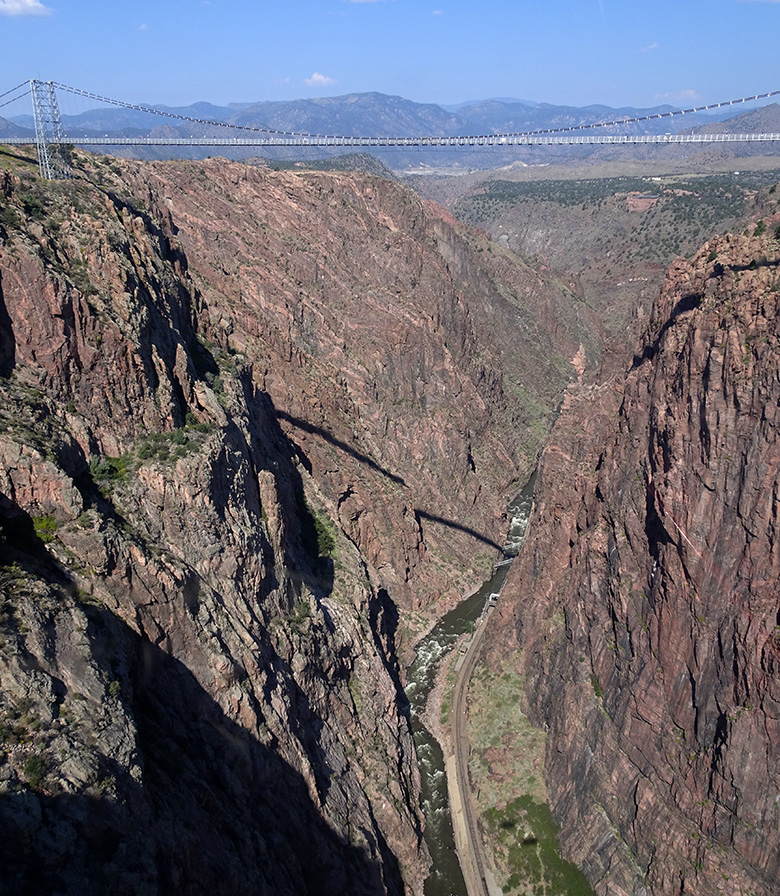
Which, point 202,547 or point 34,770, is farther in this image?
point 202,547

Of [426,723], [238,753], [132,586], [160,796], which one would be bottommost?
[426,723]

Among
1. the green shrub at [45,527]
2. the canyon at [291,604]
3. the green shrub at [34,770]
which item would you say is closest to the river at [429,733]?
the canyon at [291,604]

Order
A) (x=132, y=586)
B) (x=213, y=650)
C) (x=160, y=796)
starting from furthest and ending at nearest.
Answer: (x=213, y=650), (x=132, y=586), (x=160, y=796)

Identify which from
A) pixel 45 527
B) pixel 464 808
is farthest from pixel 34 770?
pixel 464 808

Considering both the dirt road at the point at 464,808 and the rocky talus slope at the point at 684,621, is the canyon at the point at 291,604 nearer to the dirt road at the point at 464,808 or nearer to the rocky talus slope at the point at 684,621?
the rocky talus slope at the point at 684,621

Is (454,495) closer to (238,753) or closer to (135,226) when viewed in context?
(135,226)

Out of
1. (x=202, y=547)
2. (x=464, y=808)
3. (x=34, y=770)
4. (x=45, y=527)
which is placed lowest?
(x=464, y=808)

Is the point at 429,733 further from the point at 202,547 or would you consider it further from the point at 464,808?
the point at 202,547

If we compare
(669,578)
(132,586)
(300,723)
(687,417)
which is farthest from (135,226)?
(669,578)

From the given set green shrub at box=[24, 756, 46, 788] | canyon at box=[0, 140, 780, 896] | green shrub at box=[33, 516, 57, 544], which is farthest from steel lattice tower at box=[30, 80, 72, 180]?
green shrub at box=[24, 756, 46, 788]
